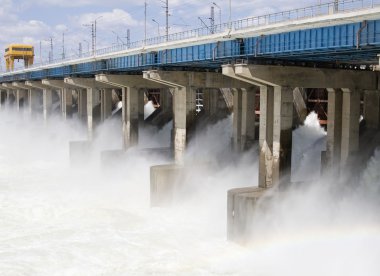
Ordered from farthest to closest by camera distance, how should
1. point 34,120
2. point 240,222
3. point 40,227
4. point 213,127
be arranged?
point 34,120 < point 213,127 < point 40,227 < point 240,222

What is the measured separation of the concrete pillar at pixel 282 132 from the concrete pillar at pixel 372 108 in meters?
7.05

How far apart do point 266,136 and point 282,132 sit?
1.09 meters

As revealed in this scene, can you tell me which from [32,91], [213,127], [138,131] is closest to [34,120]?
[32,91]

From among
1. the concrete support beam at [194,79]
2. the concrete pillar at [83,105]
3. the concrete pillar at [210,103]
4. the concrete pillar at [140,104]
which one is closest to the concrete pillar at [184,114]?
the concrete support beam at [194,79]

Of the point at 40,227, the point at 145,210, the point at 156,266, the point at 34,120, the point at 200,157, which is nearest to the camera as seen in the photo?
the point at 156,266

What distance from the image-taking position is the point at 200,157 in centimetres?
3531

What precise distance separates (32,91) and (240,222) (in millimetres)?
57741

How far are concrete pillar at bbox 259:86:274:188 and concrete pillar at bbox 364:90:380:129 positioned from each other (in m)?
7.40

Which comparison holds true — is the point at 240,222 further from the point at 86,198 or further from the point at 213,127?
the point at 213,127

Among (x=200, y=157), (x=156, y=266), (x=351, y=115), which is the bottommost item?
(x=156, y=266)

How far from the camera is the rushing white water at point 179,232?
21.9m

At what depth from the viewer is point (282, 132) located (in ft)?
88.6

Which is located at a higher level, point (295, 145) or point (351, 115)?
point (351, 115)

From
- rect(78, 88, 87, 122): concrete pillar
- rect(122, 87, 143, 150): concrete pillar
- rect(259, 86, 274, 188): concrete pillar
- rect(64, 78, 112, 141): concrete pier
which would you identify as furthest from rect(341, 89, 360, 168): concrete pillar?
rect(78, 88, 87, 122): concrete pillar
